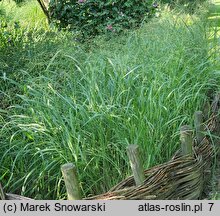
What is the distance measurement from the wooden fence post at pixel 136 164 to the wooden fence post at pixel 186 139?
477 mm

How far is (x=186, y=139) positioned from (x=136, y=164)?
543 mm

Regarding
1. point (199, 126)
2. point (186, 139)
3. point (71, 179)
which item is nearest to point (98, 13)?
point (199, 126)

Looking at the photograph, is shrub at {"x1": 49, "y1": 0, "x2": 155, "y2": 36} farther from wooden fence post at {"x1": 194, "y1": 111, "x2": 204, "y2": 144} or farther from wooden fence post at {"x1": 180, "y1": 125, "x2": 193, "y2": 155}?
wooden fence post at {"x1": 180, "y1": 125, "x2": 193, "y2": 155}

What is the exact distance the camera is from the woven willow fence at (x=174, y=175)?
246 cm

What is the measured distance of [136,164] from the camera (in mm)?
2504

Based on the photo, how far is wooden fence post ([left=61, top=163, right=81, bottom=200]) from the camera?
227 centimetres

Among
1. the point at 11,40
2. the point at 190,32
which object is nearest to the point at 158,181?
the point at 190,32

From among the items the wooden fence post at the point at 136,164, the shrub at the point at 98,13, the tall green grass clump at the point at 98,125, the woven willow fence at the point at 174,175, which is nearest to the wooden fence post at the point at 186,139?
the woven willow fence at the point at 174,175

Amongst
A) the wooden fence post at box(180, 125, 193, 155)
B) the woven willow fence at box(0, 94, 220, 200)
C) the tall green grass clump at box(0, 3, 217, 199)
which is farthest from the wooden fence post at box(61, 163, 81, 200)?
the wooden fence post at box(180, 125, 193, 155)

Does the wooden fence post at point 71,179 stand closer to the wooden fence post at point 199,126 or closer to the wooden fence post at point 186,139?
the wooden fence post at point 186,139

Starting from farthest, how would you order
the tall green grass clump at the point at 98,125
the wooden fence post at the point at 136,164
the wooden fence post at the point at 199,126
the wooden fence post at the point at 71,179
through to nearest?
the wooden fence post at the point at 199,126 < the tall green grass clump at the point at 98,125 < the wooden fence post at the point at 136,164 < the wooden fence post at the point at 71,179

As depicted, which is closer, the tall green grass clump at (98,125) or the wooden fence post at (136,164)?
the wooden fence post at (136,164)

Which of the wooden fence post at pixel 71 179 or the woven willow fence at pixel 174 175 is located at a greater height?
the wooden fence post at pixel 71 179

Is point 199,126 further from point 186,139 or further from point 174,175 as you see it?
point 174,175
